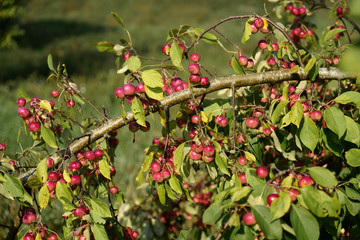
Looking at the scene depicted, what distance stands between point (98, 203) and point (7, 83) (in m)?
7.32

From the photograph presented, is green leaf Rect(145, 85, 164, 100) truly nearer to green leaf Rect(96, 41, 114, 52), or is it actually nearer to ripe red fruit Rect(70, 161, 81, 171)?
green leaf Rect(96, 41, 114, 52)

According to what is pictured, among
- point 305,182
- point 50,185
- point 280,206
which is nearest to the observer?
point 280,206

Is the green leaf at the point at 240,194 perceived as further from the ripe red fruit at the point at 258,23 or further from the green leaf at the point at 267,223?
the ripe red fruit at the point at 258,23

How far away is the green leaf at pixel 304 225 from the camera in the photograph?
853 millimetres

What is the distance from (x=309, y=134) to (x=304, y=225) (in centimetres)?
36

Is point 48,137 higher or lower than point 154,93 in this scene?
lower

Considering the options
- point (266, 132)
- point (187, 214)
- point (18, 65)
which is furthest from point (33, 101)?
point (18, 65)

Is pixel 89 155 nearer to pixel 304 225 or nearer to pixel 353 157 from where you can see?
pixel 304 225

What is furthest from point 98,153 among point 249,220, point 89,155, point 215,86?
point 249,220

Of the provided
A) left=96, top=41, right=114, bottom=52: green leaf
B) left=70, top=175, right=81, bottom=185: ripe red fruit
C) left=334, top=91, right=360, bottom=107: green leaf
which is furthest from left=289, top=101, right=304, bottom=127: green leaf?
left=70, top=175, right=81, bottom=185: ripe red fruit

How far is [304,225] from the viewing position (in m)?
0.86

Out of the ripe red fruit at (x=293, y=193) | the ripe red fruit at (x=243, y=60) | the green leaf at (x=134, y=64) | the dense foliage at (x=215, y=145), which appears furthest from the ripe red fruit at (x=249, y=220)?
the ripe red fruit at (x=243, y=60)

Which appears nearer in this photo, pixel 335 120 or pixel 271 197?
pixel 271 197

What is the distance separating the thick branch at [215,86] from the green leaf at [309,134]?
236mm
